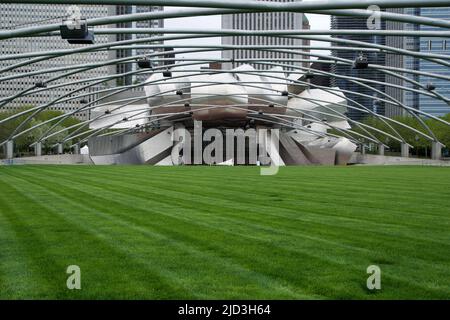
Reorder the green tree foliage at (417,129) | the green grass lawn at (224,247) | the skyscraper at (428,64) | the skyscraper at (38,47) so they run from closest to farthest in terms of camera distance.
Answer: the green grass lawn at (224,247) < the skyscraper at (38,47) < the green tree foliage at (417,129) < the skyscraper at (428,64)

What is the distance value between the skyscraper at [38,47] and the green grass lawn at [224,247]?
6.18 meters

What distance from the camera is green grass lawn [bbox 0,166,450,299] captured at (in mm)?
6297

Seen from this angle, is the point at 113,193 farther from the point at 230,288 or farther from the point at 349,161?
the point at 349,161

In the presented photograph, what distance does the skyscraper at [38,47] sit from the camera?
215ft

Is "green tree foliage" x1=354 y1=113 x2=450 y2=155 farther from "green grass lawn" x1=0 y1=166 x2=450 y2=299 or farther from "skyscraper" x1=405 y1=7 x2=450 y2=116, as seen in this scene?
"green grass lawn" x1=0 y1=166 x2=450 y2=299

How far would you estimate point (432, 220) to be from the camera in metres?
11.8

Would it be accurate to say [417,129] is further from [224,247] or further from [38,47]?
[224,247]

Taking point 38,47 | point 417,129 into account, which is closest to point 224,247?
point 417,129

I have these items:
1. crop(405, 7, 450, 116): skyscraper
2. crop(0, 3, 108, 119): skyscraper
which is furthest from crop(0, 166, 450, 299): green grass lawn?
crop(405, 7, 450, 116): skyscraper

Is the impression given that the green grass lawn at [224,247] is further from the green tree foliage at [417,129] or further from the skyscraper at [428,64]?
the skyscraper at [428,64]

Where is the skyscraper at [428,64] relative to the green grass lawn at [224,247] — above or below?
above

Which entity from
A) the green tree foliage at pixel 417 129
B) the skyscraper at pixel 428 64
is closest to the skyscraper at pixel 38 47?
the green tree foliage at pixel 417 129

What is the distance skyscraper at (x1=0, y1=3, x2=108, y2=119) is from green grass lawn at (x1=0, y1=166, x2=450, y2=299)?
618 cm
